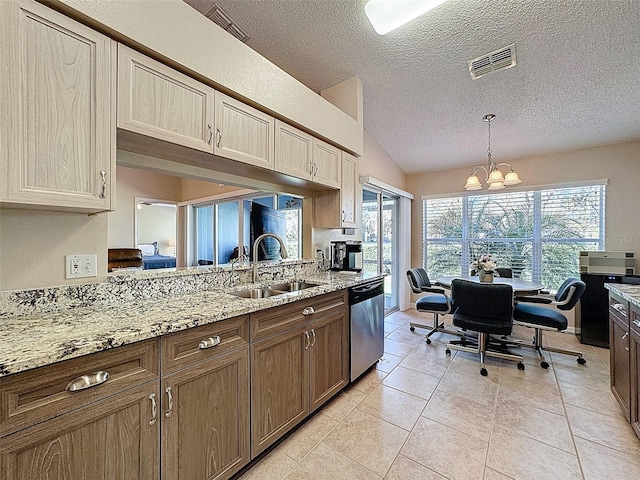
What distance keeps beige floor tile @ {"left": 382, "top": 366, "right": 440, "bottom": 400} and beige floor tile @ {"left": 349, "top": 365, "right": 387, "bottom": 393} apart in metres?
0.06

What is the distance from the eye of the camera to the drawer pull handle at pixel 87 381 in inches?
37.1

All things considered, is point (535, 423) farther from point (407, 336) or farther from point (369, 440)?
point (407, 336)

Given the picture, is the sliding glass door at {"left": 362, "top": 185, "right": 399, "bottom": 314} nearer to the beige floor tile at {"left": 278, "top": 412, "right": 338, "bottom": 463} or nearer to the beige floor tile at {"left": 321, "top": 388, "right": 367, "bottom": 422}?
the beige floor tile at {"left": 321, "top": 388, "right": 367, "bottom": 422}

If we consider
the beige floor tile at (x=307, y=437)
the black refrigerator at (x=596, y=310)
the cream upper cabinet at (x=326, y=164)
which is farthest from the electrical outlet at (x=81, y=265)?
the black refrigerator at (x=596, y=310)

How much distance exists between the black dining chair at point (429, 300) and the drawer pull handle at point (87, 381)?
327cm

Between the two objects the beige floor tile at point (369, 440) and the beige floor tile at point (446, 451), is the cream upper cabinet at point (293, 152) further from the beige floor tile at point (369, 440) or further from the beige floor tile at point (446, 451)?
the beige floor tile at point (446, 451)

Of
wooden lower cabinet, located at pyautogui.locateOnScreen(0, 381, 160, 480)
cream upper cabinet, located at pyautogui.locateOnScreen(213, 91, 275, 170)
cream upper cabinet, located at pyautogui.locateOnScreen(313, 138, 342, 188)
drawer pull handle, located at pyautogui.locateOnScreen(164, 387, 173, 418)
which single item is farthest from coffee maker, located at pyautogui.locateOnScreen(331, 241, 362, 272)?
wooden lower cabinet, located at pyautogui.locateOnScreen(0, 381, 160, 480)

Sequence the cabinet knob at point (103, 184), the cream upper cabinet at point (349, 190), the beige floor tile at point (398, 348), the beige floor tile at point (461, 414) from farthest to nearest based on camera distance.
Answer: the beige floor tile at point (398, 348) → the cream upper cabinet at point (349, 190) → the beige floor tile at point (461, 414) → the cabinet knob at point (103, 184)

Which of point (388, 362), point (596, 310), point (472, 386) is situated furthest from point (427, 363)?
point (596, 310)

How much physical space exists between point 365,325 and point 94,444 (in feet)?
6.59

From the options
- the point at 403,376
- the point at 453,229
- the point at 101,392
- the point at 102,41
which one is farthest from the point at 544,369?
the point at 102,41

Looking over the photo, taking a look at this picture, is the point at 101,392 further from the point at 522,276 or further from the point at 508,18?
the point at 522,276

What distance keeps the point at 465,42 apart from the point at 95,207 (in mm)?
3035

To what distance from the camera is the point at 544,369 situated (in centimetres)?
274
